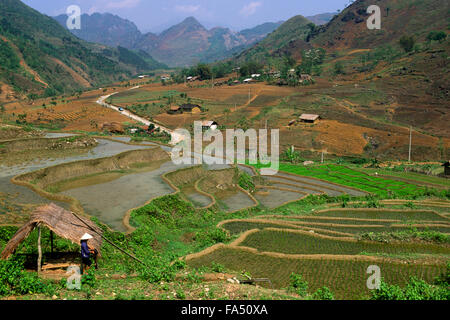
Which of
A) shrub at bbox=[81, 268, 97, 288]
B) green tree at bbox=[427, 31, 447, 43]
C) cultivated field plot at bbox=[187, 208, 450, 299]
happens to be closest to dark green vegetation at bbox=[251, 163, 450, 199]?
cultivated field plot at bbox=[187, 208, 450, 299]

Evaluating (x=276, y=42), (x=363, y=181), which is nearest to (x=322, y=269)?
(x=363, y=181)

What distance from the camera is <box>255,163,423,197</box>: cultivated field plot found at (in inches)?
1231

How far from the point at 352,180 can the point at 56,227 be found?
95.4 ft

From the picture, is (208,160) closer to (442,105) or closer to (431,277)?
(431,277)

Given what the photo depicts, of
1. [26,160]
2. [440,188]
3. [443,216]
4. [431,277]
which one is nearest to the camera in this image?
[431,277]

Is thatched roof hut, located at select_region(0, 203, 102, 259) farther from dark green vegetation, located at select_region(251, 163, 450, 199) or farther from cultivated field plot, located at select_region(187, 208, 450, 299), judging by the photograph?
dark green vegetation, located at select_region(251, 163, 450, 199)

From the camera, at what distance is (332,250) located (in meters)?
15.9

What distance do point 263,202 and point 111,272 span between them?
17.3 meters

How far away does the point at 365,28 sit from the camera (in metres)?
120

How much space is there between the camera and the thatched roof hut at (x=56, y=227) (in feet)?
33.3

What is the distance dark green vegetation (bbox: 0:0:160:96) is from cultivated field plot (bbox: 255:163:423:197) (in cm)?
7416

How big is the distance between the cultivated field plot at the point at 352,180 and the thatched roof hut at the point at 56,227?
24.1 m
